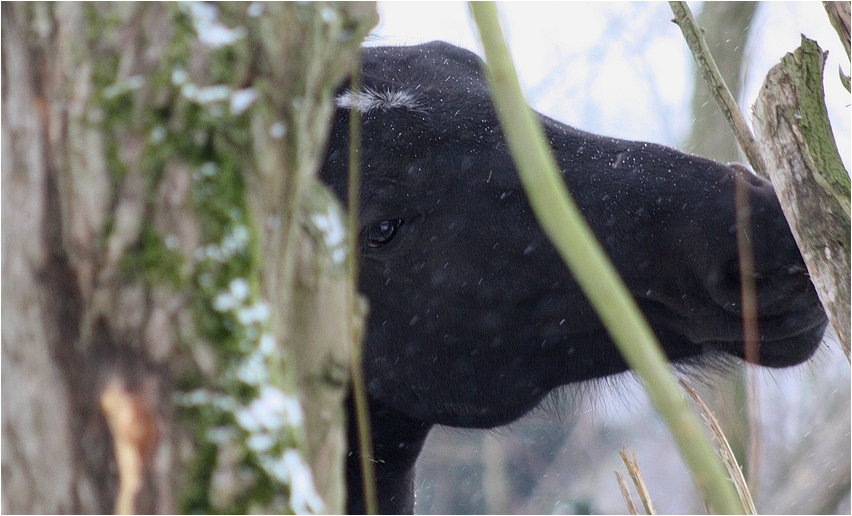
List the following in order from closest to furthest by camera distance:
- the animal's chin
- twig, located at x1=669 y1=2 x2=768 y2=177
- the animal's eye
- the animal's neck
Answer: twig, located at x1=669 y1=2 x2=768 y2=177, the animal's chin, the animal's eye, the animal's neck

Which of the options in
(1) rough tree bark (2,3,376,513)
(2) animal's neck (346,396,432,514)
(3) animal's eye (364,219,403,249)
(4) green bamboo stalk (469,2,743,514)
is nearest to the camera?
(4) green bamboo stalk (469,2,743,514)

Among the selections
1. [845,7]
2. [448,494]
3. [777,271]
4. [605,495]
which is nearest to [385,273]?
[777,271]

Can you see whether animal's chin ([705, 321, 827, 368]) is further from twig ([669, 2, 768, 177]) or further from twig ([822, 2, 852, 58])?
twig ([822, 2, 852, 58])

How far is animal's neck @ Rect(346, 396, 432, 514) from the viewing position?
7.98ft

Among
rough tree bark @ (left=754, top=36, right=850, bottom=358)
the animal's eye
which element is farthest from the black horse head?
rough tree bark @ (left=754, top=36, right=850, bottom=358)

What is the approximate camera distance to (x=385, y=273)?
2117 mm

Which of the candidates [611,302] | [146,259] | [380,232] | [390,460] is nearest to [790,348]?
[380,232]

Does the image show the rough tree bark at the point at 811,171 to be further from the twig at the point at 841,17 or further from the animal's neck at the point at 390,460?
the animal's neck at the point at 390,460

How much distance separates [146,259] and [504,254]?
141cm

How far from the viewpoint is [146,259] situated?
755 mm

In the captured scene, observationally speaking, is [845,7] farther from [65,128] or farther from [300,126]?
[65,128]

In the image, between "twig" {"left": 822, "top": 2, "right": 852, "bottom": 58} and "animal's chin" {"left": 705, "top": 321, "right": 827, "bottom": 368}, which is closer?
"twig" {"left": 822, "top": 2, "right": 852, "bottom": 58}

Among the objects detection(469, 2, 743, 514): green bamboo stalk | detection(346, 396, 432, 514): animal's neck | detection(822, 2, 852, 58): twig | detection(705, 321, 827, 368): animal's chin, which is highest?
detection(822, 2, 852, 58): twig

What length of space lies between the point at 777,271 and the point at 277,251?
4.22 ft
